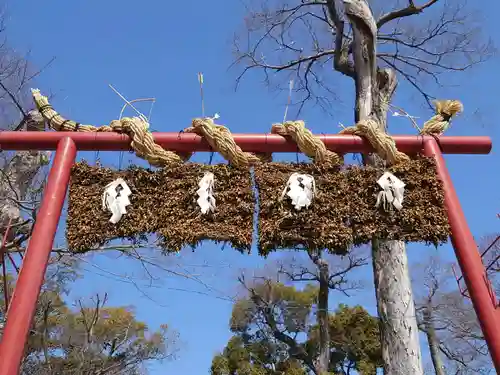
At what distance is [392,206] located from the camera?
9.08 feet

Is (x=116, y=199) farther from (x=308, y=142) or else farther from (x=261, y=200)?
(x=308, y=142)

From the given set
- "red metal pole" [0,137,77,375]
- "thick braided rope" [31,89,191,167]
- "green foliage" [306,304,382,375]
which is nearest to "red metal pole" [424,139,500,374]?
"thick braided rope" [31,89,191,167]

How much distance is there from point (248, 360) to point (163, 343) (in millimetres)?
5008

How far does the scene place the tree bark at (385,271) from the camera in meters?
4.41

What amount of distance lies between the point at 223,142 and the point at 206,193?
0.98ft

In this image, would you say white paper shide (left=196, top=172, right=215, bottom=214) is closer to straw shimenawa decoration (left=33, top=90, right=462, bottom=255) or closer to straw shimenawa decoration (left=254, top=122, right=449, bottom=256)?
straw shimenawa decoration (left=33, top=90, right=462, bottom=255)

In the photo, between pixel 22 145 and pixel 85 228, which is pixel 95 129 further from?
pixel 85 228

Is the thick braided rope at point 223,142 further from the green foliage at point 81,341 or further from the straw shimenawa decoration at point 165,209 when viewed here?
the green foliage at point 81,341

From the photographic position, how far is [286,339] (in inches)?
663

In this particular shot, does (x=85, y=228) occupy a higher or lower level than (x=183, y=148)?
lower

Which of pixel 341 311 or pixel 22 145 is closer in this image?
pixel 22 145

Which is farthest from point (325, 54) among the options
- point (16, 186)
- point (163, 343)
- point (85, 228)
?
point (163, 343)

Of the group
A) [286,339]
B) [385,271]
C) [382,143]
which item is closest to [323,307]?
[286,339]

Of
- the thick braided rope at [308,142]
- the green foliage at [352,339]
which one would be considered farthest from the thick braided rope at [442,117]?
the green foliage at [352,339]
